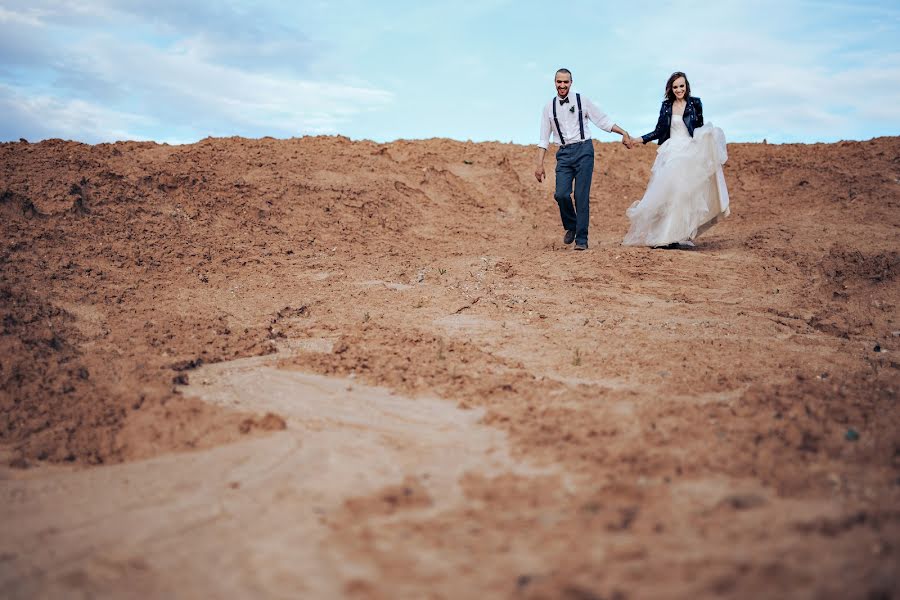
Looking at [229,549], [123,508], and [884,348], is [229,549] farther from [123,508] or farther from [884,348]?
[884,348]

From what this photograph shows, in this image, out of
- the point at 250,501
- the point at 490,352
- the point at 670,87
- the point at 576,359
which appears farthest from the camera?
the point at 670,87

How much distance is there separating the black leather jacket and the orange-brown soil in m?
1.45

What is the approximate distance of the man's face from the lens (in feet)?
26.8

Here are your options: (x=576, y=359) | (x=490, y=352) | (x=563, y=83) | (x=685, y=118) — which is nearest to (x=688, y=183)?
(x=685, y=118)

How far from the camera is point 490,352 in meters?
5.38

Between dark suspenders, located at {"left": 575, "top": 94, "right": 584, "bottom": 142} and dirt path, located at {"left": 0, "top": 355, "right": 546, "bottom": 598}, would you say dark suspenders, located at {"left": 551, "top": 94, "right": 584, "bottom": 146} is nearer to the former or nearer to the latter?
dark suspenders, located at {"left": 575, "top": 94, "right": 584, "bottom": 142}

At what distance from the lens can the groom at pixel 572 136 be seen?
8281 millimetres

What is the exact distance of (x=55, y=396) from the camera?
4.48 m

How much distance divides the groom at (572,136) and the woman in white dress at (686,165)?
51 cm

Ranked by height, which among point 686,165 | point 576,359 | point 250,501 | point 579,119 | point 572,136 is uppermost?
point 579,119

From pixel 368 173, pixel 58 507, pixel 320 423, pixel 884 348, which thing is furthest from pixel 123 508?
pixel 368 173

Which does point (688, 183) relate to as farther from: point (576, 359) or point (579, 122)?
point (576, 359)

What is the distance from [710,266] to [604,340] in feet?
10.8

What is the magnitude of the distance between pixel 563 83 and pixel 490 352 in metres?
4.20
